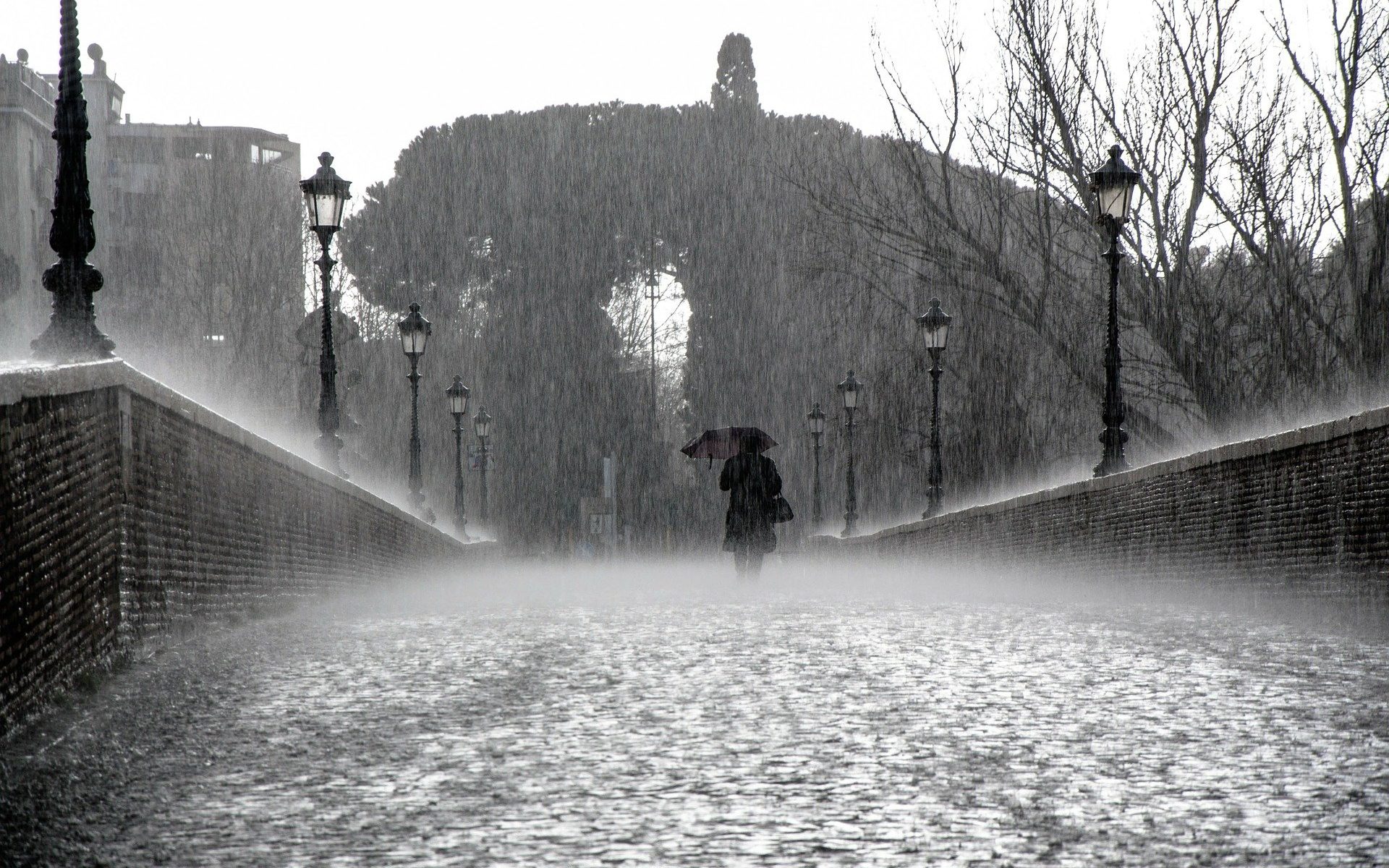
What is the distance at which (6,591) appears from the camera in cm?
550

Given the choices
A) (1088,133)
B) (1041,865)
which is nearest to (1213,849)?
(1041,865)

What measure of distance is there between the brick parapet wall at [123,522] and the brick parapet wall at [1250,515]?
21.4 ft

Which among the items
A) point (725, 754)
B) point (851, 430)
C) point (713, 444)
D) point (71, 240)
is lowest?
point (725, 754)

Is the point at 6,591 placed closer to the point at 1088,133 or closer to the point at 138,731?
the point at 138,731

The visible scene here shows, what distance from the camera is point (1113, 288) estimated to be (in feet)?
57.9

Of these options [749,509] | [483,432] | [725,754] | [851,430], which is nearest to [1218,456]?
[749,509]

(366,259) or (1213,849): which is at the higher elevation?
(366,259)

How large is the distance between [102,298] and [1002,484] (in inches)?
1467

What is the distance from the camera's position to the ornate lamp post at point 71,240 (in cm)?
987

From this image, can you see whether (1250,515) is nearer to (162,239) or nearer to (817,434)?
(817,434)

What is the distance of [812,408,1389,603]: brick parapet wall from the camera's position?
32.3 ft

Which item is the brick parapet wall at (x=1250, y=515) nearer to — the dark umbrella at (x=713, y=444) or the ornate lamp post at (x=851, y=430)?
the dark umbrella at (x=713, y=444)

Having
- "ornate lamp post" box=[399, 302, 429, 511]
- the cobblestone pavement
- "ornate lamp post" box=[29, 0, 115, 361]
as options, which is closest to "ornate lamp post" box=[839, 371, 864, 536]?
"ornate lamp post" box=[399, 302, 429, 511]

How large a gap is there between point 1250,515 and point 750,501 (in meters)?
8.03
